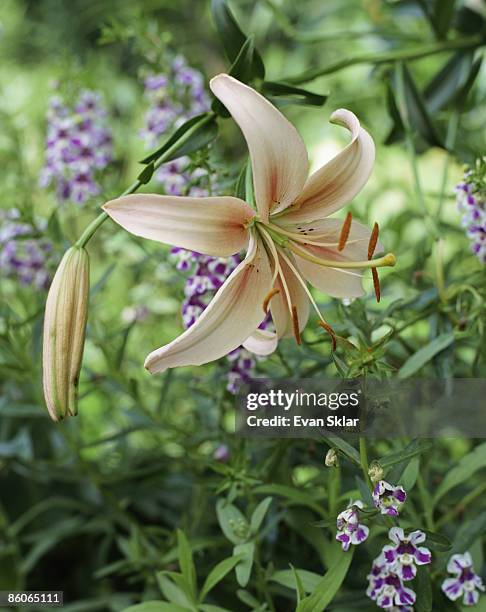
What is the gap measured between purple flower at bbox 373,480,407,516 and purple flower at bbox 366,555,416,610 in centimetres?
4

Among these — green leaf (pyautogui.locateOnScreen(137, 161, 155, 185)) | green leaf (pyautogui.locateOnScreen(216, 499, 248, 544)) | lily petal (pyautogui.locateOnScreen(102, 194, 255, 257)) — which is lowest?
green leaf (pyautogui.locateOnScreen(216, 499, 248, 544))

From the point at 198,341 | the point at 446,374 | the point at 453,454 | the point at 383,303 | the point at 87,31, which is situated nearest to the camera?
the point at 198,341

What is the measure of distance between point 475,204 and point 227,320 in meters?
0.18

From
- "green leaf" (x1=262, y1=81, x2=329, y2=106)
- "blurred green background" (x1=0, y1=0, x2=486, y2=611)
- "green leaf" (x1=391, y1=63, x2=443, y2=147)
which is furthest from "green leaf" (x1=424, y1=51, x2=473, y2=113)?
"green leaf" (x1=262, y1=81, x2=329, y2=106)

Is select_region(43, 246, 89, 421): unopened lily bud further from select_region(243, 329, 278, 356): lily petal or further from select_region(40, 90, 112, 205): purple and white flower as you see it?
select_region(40, 90, 112, 205): purple and white flower

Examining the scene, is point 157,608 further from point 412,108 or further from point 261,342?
point 412,108

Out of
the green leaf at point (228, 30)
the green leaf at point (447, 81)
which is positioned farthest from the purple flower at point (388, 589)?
the green leaf at point (447, 81)

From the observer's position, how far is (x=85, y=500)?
2.08 feet

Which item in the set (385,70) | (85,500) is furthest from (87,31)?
(85,500)

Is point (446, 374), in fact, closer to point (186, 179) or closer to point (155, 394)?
point (186, 179)

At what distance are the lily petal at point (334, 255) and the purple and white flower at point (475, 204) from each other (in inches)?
2.9

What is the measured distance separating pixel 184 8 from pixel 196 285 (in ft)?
4.75

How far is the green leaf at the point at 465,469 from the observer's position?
0.42 metres

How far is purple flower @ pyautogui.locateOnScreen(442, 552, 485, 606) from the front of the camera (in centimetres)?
38
